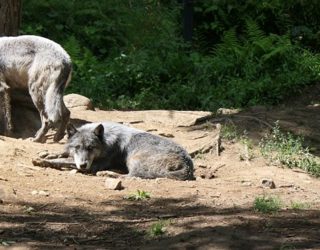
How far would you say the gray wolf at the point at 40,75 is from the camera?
33.2 feet

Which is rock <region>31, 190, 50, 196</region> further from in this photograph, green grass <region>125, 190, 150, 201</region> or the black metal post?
the black metal post

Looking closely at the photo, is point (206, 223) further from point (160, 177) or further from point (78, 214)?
point (160, 177)

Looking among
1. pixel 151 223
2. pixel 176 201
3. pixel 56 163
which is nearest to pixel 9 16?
pixel 56 163

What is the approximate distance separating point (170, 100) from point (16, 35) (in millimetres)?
3463

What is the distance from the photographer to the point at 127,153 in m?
8.98

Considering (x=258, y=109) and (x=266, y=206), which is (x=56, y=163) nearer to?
(x=266, y=206)

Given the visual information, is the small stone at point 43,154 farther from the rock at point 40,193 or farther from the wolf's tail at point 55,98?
the rock at point 40,193

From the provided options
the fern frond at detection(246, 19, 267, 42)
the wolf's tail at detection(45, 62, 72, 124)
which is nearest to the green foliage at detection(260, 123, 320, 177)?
the wolf's tail at detection(45, 62, 72, 124)

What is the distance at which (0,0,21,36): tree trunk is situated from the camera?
35.9ft

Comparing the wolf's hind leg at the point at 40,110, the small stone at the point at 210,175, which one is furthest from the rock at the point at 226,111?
the wolf's hind leg at the point at 40,110

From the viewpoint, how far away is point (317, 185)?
8461 millimetres

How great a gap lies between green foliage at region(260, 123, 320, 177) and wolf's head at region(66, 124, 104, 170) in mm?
2272

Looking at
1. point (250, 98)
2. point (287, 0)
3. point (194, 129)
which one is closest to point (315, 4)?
point (287, 0)

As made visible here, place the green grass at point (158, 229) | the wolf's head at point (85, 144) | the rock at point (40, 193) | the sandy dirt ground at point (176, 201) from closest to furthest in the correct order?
the sandy dirt ground at point (176, 201)
the green grass at point (158, 229)
the rock at point (40, 193)
the wolf's head at point (85, 144)
